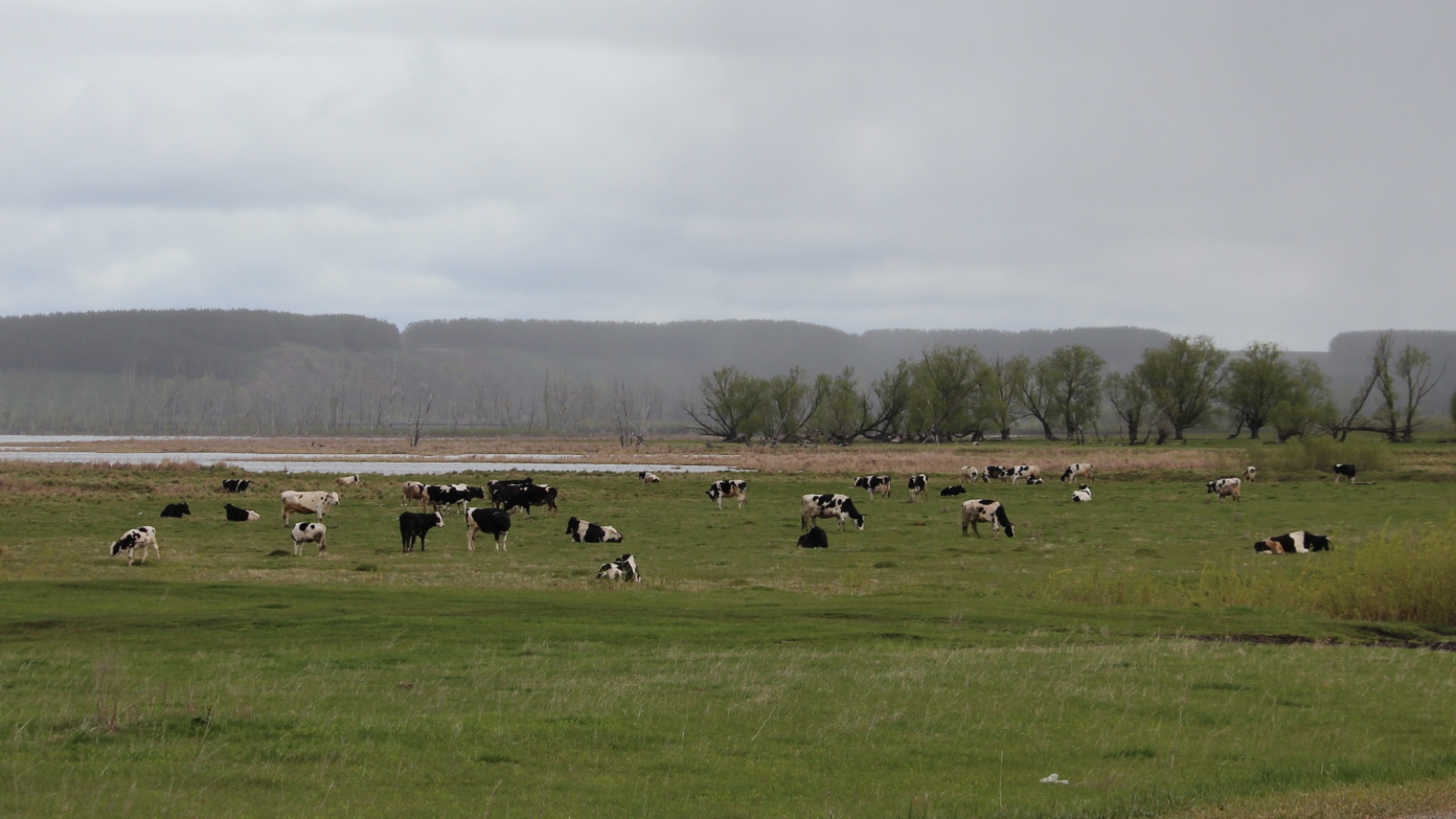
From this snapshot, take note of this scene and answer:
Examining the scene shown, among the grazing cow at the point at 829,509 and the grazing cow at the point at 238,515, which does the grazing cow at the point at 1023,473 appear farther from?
the grazing cow at the point at 238,515

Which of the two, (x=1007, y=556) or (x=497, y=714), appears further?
(x=1007, y=556)

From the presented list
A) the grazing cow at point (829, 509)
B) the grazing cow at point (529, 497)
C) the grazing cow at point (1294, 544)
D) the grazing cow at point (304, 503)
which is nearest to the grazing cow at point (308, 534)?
the grazing cow at point (304, 503)

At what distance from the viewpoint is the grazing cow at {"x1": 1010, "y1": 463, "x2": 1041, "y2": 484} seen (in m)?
68.2

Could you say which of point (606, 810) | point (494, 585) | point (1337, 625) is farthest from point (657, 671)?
point (1337, 625)

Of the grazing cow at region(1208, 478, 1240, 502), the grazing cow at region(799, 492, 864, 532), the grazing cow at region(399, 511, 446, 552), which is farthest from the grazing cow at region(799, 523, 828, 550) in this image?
the grazing cow at region(1208, 478, 1240, 502)

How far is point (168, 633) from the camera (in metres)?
17.2

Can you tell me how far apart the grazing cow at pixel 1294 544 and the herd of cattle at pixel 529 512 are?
28mm

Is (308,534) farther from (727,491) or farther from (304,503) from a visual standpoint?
(727,491)

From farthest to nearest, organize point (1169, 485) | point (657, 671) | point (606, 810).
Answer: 1. point (1169, 485)
2. point (657, 671)
3. point (606, 810)

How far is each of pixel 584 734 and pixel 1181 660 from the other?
31.4 feet

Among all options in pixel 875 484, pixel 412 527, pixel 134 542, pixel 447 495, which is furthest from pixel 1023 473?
pixel 134 542

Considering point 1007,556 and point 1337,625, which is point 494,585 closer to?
point 1007,556

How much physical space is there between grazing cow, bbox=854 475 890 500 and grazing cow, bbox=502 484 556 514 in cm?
1759

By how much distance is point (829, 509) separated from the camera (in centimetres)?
4144
